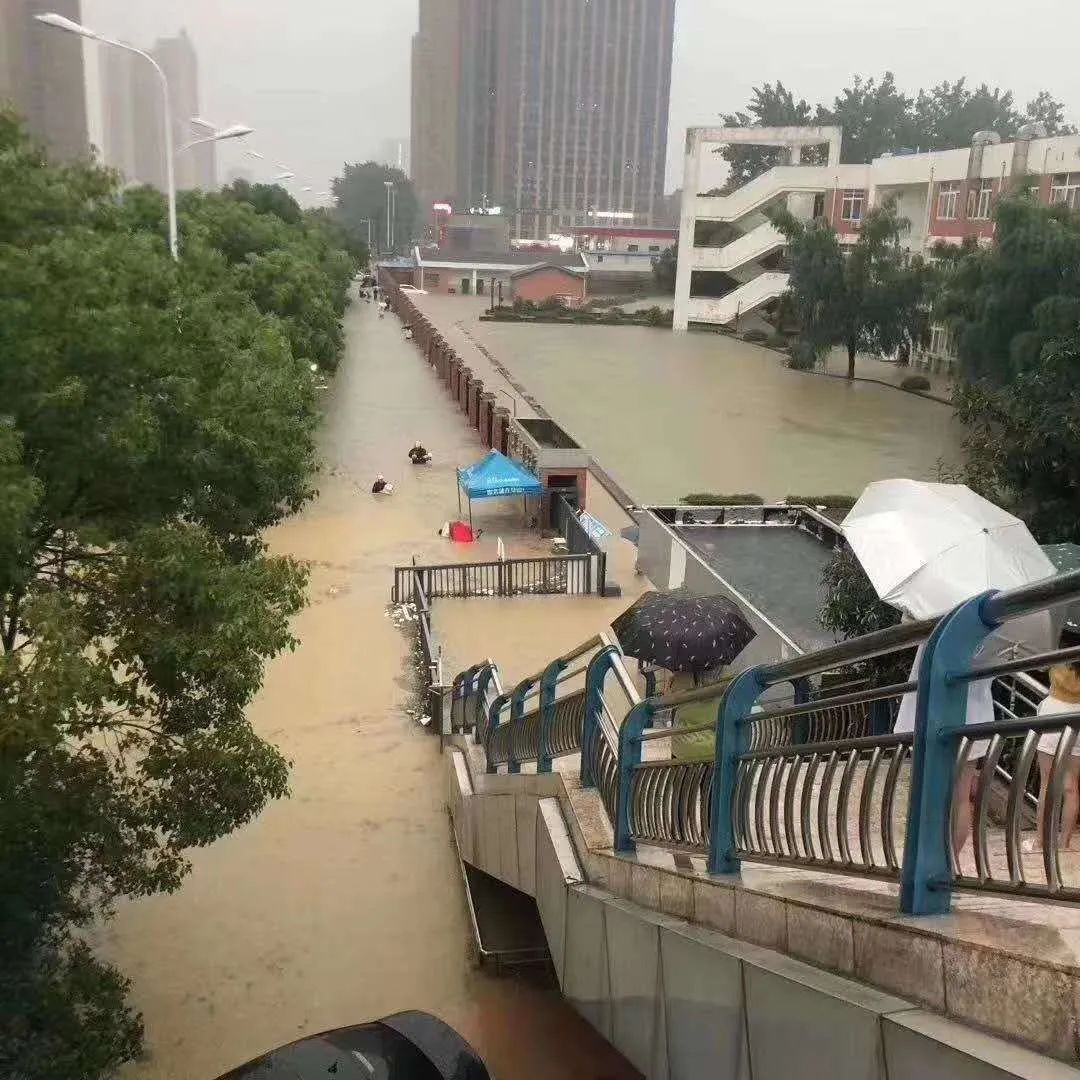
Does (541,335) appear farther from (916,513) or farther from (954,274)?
(916,513)

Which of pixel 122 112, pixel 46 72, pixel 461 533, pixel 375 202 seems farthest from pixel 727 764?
pixel 375 202

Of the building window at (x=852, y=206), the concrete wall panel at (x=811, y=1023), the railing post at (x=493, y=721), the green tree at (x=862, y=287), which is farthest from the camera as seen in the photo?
the building window at (x=852, y=206)

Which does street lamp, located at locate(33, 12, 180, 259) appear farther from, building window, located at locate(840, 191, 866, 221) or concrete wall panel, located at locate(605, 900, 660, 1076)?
building window, located at locate(840, 191, 866, 221)

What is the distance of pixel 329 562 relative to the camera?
15.0 metres

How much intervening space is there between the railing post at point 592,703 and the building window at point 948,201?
3489cm

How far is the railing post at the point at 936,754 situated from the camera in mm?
2021

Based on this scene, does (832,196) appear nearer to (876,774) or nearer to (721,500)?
(721,500)

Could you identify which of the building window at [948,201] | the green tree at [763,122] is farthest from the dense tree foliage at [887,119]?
the building window at [948,201]

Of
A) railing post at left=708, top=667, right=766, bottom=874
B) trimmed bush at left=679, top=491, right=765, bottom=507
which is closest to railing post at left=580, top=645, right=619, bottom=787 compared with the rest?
railing post at left=708, top=667, right=766, bottom=874

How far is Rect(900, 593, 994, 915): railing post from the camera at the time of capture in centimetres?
202

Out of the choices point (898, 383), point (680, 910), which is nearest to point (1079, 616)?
point (680, 910)

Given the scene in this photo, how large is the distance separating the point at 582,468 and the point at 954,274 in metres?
12.6

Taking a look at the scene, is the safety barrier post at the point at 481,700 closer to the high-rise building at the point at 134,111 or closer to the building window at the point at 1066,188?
the building window at the point at 1066,188

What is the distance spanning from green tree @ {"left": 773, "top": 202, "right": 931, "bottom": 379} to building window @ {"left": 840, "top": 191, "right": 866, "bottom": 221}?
322 inches
